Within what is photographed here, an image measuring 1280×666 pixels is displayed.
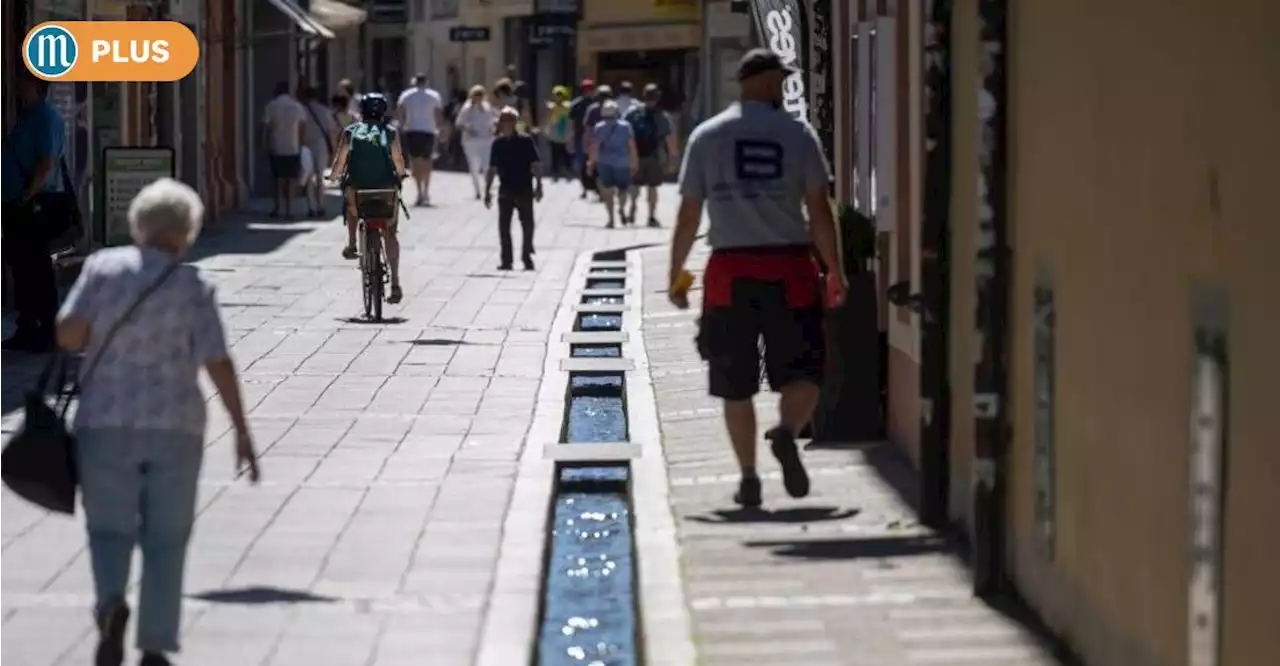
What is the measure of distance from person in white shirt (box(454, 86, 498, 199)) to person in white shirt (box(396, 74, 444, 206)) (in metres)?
0.46

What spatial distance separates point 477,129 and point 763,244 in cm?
2779

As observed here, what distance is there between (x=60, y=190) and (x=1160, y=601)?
1221 centimetres

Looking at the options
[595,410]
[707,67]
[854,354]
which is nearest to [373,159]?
[595,410]

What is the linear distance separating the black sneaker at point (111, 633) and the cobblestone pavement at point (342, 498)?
57 cm

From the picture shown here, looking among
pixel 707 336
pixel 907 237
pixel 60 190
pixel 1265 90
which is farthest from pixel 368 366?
pixel 1265 90

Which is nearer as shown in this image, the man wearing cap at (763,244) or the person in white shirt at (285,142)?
the man wearing cap at (763,244)

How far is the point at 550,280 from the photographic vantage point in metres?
25.0

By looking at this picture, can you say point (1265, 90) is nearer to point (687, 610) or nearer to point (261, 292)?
point (687, 610)

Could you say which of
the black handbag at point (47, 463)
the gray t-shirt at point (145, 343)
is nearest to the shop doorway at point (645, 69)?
the black handbag at point (47, 463)

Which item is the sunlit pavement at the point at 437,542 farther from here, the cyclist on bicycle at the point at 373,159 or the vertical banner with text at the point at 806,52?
the cyclist on bicycle at the point at 373,159

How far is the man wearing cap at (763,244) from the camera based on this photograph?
1068 cm

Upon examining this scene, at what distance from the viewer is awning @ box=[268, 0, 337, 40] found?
125 feet

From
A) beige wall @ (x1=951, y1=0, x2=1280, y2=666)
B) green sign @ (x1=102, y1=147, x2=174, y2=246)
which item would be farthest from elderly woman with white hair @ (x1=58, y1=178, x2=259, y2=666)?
green sign @ (x1=102, y1=147, x2=174, y2=246)

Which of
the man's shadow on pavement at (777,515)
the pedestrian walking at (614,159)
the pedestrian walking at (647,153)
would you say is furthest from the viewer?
the pedestrian walking at (647,153)
